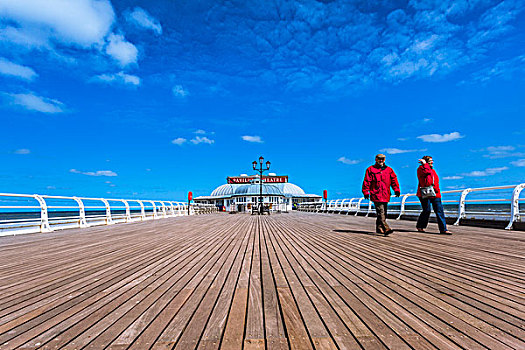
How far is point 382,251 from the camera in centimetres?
432

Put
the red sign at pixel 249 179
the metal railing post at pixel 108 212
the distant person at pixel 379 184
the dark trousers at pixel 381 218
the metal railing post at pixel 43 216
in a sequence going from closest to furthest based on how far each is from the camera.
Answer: the dark trousers at pixel 381 218
the distant person at pixel 379 184
the metal railing post at pixel 43 216
the metal railing post at pixel 108 212
the red sign at pixel 249 179

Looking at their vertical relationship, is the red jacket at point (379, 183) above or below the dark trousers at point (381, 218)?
above

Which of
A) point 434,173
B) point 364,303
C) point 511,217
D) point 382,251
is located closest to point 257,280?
point 364,303

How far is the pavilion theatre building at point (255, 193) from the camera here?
48844 millimetres

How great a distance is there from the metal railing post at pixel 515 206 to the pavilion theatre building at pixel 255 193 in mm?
40204

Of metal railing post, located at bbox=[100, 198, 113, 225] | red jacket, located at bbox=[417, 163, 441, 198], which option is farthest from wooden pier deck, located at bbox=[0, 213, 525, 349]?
metal railing post, located at bbox=[100, 198, 113, 225]

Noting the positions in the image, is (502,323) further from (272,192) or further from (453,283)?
(272,192)

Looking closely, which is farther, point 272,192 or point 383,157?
point 272,192

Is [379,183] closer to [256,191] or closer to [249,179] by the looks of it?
[256,191]

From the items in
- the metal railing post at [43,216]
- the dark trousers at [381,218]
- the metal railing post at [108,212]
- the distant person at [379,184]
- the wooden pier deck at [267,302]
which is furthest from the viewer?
the metal railing post at [108,212]

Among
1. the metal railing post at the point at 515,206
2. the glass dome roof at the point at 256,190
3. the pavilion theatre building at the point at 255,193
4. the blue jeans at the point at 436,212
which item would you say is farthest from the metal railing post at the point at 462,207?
the glass dome roof at the point at 256,190

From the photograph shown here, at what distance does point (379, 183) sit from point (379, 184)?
22 mm

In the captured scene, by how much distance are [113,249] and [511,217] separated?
8.87 m

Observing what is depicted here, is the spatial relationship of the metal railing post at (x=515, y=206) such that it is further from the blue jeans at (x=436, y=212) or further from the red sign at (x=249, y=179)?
the red sign at (x=249, y=179)
